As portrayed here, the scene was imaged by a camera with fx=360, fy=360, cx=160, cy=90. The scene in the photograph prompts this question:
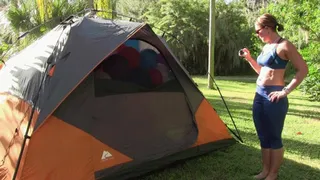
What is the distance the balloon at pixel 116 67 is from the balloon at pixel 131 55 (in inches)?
1.7

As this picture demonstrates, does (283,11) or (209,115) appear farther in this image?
(283,11)

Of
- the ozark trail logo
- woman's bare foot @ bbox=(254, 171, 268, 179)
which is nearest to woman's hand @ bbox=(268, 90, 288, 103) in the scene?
woman's bare foot @ bbox=(254, 171, 268, 179)

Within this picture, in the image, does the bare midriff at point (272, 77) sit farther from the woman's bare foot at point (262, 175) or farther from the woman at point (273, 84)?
the woman's bare foot at point (262, 175)

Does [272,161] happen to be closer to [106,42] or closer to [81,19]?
[106,42]

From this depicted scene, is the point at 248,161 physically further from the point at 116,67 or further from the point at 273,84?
the point at 116,67

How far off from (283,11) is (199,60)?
11.1 m

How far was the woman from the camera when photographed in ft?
9.86

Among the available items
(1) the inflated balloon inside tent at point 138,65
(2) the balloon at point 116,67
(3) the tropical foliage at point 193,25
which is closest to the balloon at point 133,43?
(1) the inflated balloon inside tent at point 138,65

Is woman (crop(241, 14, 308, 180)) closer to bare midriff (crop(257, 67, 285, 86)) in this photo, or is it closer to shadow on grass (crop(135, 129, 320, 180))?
bare midriff (crop(257, 67, 285, 86))

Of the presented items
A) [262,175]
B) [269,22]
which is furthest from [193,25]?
[269,22]

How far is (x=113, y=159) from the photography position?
3.45 meters

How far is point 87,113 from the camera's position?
3379 millimetres

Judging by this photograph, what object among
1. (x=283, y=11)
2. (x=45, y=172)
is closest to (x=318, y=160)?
(x=45, y=172)

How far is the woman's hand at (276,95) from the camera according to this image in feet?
9.96
